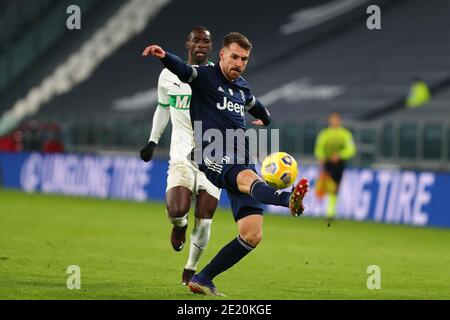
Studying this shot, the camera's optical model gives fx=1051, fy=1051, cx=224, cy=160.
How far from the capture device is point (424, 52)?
29.2m

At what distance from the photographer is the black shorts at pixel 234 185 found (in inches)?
357

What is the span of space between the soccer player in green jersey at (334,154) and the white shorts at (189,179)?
10465mm

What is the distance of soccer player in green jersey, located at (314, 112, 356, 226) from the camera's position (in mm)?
20766

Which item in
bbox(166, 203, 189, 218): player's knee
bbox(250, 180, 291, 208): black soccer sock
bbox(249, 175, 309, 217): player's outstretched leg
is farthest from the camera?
bbox(166, 203, 189, 218): player's knee

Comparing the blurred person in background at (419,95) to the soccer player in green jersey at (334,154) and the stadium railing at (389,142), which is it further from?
the soccer player in green jersey at (334,154)

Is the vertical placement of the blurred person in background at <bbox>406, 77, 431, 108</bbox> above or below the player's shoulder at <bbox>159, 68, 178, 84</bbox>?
above

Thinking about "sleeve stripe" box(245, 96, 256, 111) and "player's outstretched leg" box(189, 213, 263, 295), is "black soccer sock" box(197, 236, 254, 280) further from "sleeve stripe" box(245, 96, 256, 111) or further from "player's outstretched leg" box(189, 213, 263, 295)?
"sleeve stripe" box(245, 96, 256, 111)

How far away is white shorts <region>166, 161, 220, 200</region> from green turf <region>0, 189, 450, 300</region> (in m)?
0.94

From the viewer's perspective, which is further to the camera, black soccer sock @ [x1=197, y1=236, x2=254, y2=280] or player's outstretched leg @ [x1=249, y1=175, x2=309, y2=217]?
black soccer sock @ [x1=197, y1=236, x2=254, y2=280]

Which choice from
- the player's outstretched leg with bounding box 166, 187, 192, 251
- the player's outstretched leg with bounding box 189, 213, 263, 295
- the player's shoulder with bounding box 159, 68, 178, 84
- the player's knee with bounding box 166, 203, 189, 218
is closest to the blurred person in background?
the player's shoulder with bounding box 159, 68, 178, 84

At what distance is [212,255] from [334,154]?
7.68 meters

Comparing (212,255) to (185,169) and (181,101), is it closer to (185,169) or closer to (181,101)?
(185,169)
